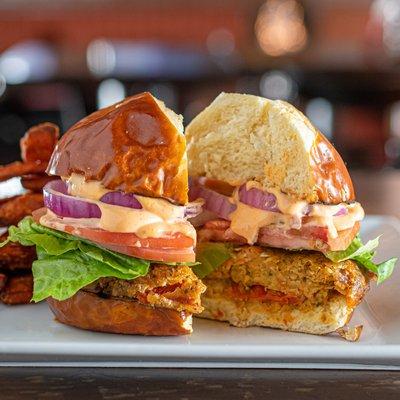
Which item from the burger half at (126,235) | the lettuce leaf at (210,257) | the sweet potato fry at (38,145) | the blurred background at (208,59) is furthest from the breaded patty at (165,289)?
the blurred background at (208,59)

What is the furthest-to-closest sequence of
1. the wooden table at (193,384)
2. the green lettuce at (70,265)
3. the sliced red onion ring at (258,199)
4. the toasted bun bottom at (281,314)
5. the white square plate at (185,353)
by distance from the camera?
the sliced red onion ring at (258,199) < the toasted bun bottom at (281,314) < the green lettuce at (70,265) < the white square plate at (185,353) < the wooden table at (193,384)

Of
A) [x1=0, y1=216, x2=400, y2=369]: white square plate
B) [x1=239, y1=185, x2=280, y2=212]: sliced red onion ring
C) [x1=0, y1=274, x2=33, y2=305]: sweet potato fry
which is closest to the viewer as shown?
[x1=0, y1=216, x2=400, y2=369]: white square plate

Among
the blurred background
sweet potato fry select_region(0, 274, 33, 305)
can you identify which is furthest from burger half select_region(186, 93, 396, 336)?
the blurred background

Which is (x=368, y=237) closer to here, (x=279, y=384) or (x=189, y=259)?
(x=189, y=259)

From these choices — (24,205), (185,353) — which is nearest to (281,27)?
(24,205)

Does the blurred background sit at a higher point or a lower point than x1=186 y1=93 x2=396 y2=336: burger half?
lower

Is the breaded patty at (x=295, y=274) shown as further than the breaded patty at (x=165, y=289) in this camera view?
Yes

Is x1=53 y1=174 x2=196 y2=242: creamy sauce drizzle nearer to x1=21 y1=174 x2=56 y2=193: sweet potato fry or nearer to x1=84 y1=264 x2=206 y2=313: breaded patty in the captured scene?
→ x1=84 y1=264 x2=206 y2=313: breaded patty

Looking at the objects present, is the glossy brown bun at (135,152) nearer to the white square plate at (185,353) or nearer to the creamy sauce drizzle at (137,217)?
the creamy sauce drizzle at (137,217)
